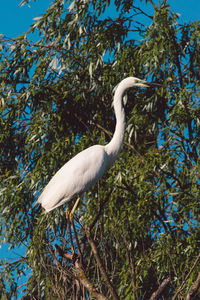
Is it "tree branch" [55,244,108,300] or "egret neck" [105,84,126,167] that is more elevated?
"egret neck" [105,84,126,167]

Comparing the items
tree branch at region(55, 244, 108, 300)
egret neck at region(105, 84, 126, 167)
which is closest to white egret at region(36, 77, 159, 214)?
egret neck at region(105, 84, 126, 167)

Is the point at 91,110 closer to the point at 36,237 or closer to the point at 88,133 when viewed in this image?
the point at 88,133

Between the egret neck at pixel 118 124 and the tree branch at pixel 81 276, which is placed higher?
the egret neck at pixel 118 124

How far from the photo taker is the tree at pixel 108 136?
3.84 m

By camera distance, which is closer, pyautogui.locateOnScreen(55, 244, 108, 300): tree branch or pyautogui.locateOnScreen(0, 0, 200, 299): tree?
pyautogui.locateOnScreen(55, 244, 108, 300): tree branch

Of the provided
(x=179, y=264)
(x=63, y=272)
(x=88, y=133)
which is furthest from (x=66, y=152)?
(x=63, y=272)

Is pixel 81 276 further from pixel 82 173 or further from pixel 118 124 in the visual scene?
pixel 118 124

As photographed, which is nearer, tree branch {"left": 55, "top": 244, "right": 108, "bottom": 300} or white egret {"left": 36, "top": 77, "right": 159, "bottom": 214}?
tree branch {"left": 55, "top": 244, "right": 108, "bottom": 300}

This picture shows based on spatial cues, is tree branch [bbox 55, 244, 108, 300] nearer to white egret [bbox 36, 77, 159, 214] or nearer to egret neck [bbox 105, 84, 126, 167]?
white egret [bbox 36, 77, 159, 214]

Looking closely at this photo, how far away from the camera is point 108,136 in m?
4.70

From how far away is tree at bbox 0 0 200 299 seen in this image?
3838 millimetres

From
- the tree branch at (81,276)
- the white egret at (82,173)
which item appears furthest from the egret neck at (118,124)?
the tree branch at (81,276)

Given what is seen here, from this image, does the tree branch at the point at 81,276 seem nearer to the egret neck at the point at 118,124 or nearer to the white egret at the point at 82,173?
the white egret at the point at 82,173

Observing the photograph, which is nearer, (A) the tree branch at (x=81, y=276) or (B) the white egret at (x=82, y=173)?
(A) the tree branch at (x=81, y=276)
